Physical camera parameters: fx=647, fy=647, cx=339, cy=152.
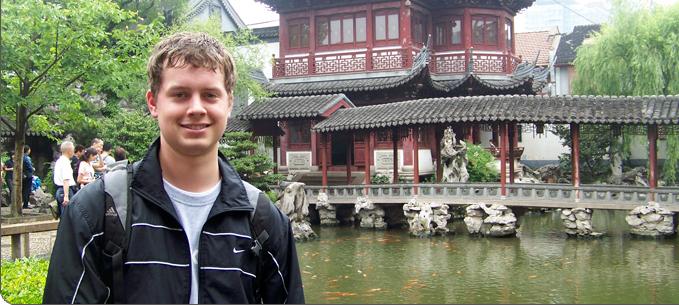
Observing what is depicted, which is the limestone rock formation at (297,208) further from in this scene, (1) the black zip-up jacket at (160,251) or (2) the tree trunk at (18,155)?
(1) the black zip-up jacket at (160,251)

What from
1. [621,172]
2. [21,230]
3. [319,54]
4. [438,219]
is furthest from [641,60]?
[21,230]

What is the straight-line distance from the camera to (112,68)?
10.2 metres

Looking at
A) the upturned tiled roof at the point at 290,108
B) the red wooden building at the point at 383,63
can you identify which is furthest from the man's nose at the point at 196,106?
the red wooden building at the point at 383,63

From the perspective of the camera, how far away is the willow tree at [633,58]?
1817 cm

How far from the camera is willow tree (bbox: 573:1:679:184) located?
1817cm

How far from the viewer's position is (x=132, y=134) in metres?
14.0

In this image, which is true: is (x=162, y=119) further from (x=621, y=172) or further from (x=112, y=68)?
(x=621, y=172)

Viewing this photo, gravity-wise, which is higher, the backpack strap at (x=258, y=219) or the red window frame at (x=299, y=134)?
the red window frame at (x=299, y=134)

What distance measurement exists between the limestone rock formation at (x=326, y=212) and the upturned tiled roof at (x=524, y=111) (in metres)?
1.77

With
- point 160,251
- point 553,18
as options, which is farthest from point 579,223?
point 553,18

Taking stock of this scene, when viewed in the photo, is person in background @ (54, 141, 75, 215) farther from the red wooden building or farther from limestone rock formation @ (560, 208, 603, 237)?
the red wooden building

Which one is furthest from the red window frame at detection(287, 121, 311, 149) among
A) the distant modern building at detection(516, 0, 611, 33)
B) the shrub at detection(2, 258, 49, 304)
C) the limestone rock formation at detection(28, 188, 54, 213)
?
the distant modern building at detection(516, 0, 611, 33)

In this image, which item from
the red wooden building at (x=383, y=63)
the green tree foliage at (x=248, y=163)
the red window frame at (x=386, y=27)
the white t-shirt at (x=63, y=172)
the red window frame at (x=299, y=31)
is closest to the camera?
the white t-shirt at (x=63, y=172)

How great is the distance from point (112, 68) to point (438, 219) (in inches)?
314
